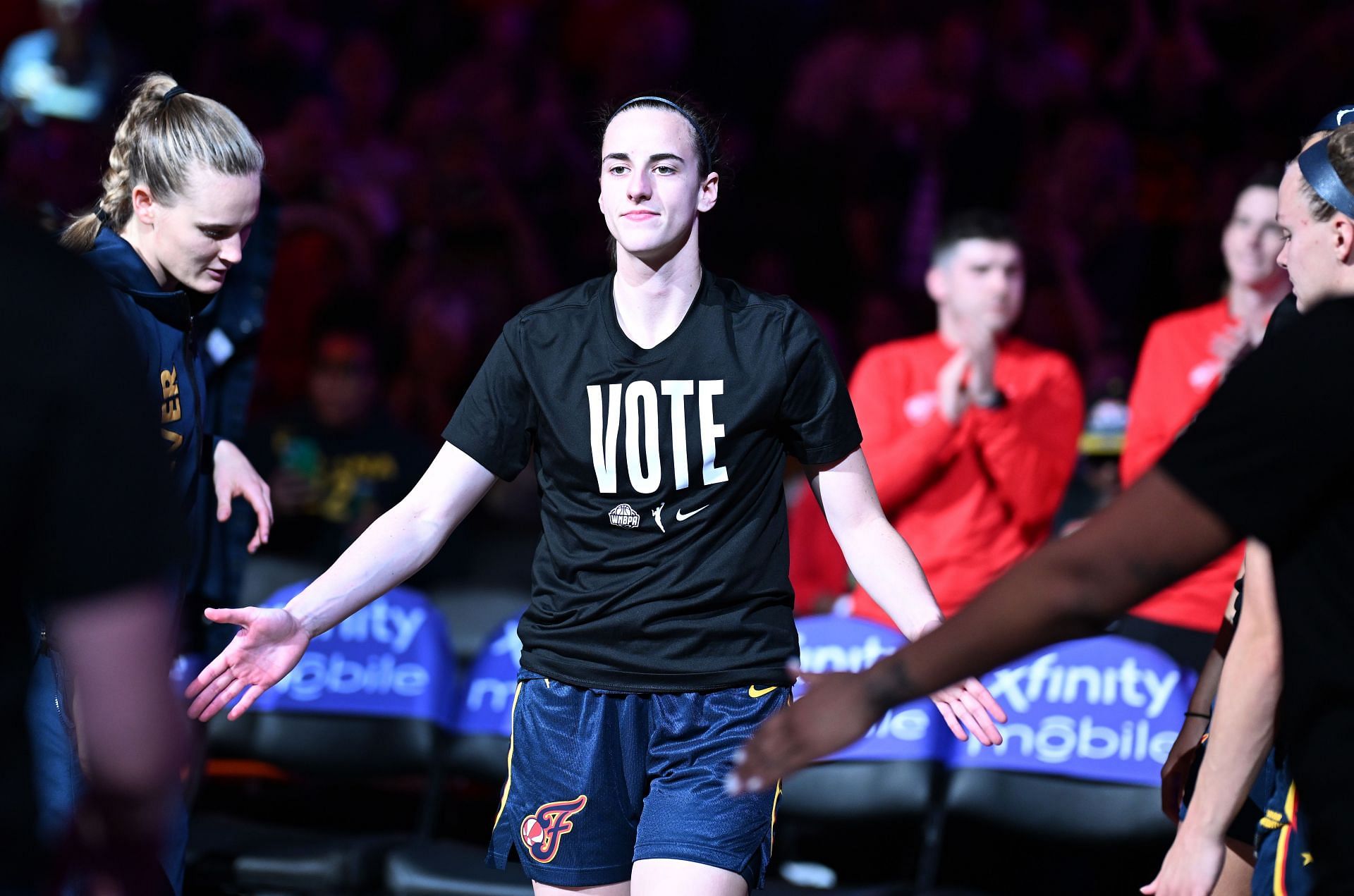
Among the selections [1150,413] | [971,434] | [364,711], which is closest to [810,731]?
[971,434]

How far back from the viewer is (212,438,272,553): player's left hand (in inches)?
127

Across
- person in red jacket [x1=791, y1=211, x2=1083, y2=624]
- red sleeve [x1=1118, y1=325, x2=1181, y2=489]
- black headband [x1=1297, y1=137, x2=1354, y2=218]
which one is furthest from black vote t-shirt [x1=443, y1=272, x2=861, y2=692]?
red sleeve [x1=1118, y1=325, x2=1181, y2=489]

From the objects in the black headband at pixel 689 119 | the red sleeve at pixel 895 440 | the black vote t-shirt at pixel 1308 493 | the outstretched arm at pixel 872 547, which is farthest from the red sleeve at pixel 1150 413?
the black vote t-shirt at pixel 1308 493

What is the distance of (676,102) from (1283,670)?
5.33ft

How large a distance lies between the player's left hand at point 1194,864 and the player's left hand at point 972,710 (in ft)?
1.18

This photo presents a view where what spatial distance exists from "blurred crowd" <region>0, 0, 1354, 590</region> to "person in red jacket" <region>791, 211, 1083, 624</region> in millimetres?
896

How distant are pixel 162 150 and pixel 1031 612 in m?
2.00

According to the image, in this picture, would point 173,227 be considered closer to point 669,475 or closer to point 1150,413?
point 669,475

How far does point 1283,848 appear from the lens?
6.93 feet

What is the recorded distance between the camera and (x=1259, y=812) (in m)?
2.39

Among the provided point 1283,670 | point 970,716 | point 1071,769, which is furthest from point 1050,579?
point 1071,769

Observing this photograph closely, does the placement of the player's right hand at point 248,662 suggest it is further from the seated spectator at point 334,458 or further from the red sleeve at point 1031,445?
the seated spectator at point 334,458

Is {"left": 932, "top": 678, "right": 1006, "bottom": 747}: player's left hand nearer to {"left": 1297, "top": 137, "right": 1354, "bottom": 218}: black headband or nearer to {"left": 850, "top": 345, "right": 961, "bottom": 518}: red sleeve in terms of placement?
{"left": 1297, "top": 137, "right": 1354, "bottom": 218}: black headband

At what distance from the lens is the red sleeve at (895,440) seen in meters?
4.12
